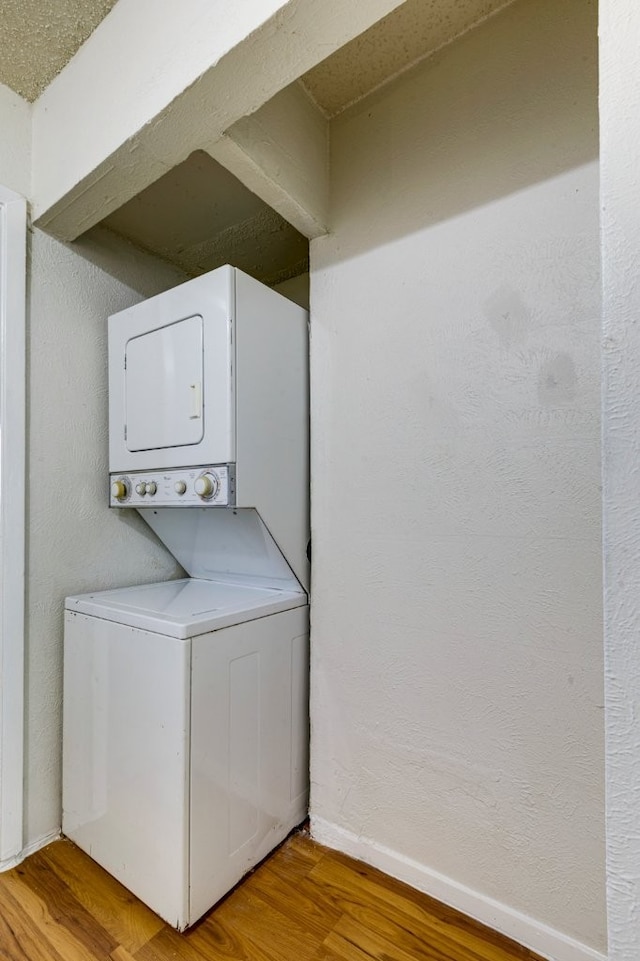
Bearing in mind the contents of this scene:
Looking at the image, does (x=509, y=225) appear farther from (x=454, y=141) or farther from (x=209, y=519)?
(x=209, y=519)

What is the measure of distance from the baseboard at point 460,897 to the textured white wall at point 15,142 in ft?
8.55

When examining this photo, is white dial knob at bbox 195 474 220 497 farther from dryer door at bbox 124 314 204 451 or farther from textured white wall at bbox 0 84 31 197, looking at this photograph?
textured white wall at bbox 0 84 31 197

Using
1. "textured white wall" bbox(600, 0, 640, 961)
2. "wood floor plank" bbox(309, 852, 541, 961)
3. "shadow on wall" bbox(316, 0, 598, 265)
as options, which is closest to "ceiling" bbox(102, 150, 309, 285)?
"shadow on wall" bbox(316, 0, 598, 265)

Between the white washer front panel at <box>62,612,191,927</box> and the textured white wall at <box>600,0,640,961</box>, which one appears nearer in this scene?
the textured white wall at <box>600,0,640,961</box>

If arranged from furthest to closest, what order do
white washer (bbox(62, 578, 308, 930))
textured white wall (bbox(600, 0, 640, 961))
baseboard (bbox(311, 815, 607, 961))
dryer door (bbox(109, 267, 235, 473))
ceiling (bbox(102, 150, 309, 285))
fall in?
ceiling (bbox(102, 150, 309, 285)) → dryer door (bbox(109, 267, 235, 473)) → white washer (bbox(62, 578, 308, 930)) → baseboard (bbox(311, 815, 607, 961)) → textured white wall (bbox(600, 0, 640, 961))

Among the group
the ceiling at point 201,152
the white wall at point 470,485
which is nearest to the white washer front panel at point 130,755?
the white wall at point 470,485

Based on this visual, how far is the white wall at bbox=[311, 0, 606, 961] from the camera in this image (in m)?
1.17

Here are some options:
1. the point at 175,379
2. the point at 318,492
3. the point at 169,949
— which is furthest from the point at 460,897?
the point at 175,379

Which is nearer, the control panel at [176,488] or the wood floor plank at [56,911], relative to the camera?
the wood floor plank at [56,911]

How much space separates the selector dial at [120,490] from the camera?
1754mm

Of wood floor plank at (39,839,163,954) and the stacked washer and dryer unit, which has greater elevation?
the stacked washer and dryer unit

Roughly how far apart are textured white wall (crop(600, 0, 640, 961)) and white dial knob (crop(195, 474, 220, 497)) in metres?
1.14

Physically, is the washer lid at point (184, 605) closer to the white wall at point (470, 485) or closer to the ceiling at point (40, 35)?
the white wall at point (470, 485)

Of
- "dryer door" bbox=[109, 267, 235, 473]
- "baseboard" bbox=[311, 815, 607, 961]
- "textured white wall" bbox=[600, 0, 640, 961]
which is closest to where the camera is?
"textured white wall" bbox=[600, 0, 640, 961]
